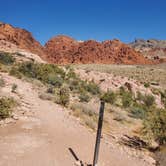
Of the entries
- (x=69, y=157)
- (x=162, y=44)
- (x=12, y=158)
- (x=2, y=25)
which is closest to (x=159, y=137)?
(x=69, y=157)

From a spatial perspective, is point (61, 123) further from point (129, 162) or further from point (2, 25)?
point (2, 25)

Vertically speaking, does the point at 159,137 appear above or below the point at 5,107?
below

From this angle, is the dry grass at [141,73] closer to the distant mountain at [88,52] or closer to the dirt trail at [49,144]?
the distant mountain at [88,52]

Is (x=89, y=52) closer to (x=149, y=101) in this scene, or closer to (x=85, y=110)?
(x=149, y=101)

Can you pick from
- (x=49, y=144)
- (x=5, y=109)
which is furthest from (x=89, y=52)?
(x=49, y=144)

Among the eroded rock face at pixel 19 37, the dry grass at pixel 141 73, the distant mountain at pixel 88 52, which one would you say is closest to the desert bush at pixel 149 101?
the dry grass at pixel 141 73

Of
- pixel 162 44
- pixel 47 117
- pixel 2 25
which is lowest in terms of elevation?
pixel 47 117

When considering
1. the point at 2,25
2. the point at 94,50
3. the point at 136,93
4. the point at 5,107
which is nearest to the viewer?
the point at 5,107

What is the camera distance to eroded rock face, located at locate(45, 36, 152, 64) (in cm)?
8081

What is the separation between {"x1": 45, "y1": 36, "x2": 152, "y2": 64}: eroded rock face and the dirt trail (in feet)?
224

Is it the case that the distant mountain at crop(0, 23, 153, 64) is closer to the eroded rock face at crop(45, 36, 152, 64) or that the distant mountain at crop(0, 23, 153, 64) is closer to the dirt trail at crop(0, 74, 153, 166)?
the eroded rock face at crop(45, 36, 152, 64)

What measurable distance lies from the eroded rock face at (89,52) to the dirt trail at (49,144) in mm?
68279

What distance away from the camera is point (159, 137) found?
10914 mm

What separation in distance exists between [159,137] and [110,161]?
401 cm
